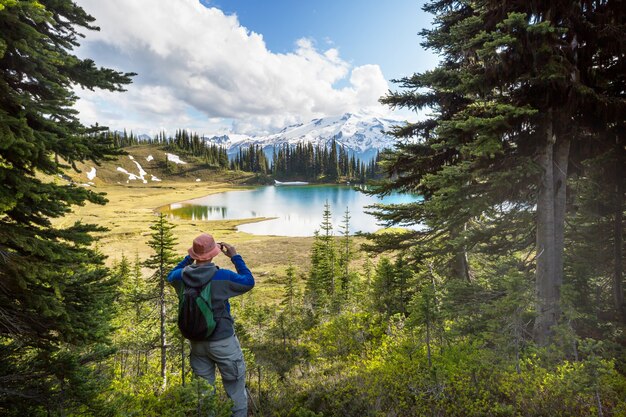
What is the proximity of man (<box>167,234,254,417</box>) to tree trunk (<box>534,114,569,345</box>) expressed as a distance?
22.4 ft

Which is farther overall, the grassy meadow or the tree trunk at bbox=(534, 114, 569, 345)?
the grassy meadow

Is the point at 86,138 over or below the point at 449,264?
over

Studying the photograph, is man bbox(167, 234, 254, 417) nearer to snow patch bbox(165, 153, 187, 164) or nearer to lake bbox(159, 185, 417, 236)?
lake bbox(159, 185, 417, 236)

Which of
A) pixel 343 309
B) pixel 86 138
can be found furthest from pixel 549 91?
pixel 343 309

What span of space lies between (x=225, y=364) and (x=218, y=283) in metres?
1.05

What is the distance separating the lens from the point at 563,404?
462 centimetres

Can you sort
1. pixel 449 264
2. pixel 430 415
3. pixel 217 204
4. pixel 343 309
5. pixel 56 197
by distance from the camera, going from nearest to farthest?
pixel 56 197 → pixel 430 415 → pixel 449 264 → pixel 343 309 → pixel 217 204

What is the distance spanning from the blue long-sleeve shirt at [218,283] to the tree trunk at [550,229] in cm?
697

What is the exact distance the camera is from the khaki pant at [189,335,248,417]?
12.3 ft

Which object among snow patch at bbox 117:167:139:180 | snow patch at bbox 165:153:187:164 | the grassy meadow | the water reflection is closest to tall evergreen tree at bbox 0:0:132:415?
the grassy meadow

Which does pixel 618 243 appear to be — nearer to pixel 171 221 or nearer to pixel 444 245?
pixel 444 245

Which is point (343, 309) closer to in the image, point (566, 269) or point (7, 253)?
point (566, 269)

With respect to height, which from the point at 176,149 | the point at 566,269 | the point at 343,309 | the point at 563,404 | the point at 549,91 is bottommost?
the point at 343,309

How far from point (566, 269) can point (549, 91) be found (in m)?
4.96
